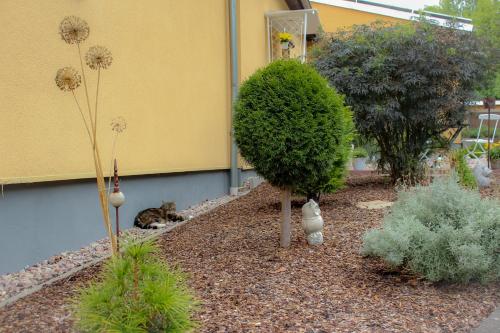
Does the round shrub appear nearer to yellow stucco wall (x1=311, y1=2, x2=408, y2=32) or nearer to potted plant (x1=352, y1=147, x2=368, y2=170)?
potted plant (x1=352, y1=147, x2=368, y2=170)

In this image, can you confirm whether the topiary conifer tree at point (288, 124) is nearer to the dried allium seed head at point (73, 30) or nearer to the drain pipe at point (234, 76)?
the dried allium seed head at point (73, 30)

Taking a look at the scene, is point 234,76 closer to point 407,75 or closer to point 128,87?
point 407,75

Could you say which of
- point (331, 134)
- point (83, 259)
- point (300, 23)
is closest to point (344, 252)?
point (331, 134)

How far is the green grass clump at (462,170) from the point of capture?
8297 mm

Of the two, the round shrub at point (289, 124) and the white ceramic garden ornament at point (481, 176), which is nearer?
Result: the round shrub at point (289, 124)

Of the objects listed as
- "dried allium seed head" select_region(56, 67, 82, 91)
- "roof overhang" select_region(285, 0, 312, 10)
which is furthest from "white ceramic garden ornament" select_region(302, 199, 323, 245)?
"roof overhang" select_region(285, 0, 312, 10)

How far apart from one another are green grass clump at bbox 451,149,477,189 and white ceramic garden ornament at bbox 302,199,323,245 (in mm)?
3750

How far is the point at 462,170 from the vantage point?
858 centimetres

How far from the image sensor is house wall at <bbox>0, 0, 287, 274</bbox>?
4855 mm

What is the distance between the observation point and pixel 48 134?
17.2 ft

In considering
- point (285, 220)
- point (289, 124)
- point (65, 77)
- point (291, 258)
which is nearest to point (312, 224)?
point (285, 220)

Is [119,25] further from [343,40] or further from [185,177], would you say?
[343,40]

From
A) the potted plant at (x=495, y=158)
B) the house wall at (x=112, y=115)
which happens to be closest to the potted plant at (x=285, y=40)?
the house wall at (x=112, y=115)

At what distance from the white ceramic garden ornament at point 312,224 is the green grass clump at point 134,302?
99.8 inches
